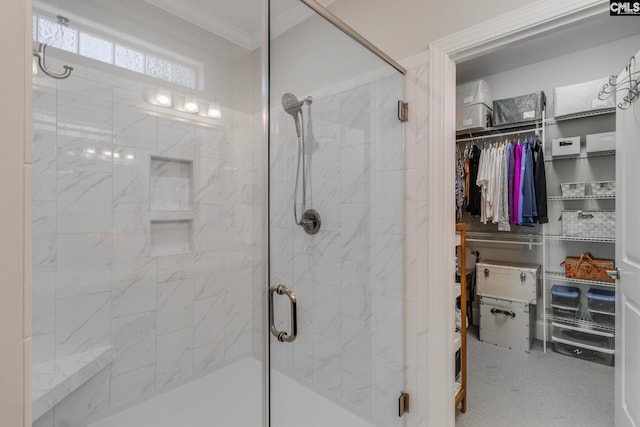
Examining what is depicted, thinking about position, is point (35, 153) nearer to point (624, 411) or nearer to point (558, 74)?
point (624, 411)

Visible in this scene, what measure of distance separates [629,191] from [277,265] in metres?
1.65

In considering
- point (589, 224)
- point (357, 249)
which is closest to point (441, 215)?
point (357, 249)

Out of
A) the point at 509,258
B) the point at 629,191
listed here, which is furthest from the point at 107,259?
the point at 509,258

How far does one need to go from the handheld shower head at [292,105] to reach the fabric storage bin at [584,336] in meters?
2.87

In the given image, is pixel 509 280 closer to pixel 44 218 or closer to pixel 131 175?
pixel 131 175

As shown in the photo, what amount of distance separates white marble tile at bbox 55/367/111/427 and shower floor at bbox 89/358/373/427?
76 mm

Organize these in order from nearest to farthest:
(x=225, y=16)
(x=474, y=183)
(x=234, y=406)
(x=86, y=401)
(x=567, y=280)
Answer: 1. (x=86, y=401)
2. (x=234, y=406)
3. (x=225, y=16)
4. (x=567, y=280)
5. (x=474, y=183)

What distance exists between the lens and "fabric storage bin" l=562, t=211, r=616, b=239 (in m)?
2.52

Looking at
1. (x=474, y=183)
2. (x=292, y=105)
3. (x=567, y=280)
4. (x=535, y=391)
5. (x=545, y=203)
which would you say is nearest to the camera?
(x=292, y=105)

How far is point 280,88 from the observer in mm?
1331

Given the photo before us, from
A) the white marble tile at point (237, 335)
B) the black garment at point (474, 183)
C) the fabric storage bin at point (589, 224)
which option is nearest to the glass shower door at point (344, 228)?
the white marble tile at point (237, 335)

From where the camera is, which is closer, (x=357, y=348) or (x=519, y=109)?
(x=357, y=348)

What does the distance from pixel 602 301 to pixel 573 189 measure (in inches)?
36.8

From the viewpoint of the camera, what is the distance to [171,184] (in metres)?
1.81
